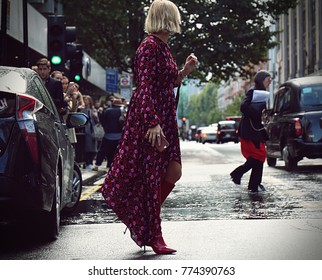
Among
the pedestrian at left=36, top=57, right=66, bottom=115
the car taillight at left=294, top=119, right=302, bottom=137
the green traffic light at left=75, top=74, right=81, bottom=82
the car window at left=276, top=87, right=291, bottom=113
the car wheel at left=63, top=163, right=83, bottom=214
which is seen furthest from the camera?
the green traffic light at left=75, top=74, right=81, bottom=82

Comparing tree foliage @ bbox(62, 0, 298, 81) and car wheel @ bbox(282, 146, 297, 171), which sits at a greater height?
tree foliage @ bbox(62, 0, 298, 81)

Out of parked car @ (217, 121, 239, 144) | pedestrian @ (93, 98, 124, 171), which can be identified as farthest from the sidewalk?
parked car @ (217, 121, 239, 144)

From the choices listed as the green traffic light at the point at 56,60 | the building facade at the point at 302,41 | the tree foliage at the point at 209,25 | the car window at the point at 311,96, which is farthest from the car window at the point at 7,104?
the building facade at the point at 302,41

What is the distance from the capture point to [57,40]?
51.9 feet

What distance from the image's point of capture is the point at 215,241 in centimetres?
678

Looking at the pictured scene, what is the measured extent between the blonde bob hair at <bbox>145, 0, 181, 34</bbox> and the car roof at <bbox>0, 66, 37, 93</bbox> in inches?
49.9

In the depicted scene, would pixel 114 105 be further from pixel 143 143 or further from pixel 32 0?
pixel 143 143

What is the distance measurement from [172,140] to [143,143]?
0.24 metres

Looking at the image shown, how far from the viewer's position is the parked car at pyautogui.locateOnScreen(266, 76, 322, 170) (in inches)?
626

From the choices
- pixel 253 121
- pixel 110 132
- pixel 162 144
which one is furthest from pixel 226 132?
pixel 162 144

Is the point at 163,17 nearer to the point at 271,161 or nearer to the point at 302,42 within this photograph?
the point at 271,161

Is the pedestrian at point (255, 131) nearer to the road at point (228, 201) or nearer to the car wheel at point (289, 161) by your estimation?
the road at point (228, 201)

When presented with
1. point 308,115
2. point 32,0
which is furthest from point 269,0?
point 308,115

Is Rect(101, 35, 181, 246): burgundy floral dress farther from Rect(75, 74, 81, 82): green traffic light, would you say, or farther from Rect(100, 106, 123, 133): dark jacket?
Rect(100, 106, 123, 133): dark jacket
